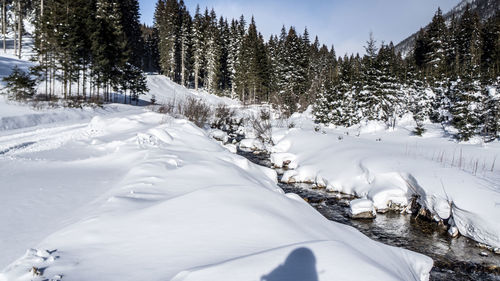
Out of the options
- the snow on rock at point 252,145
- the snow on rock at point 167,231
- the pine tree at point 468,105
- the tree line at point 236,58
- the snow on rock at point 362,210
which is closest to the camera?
the snow on rock at point 167,231

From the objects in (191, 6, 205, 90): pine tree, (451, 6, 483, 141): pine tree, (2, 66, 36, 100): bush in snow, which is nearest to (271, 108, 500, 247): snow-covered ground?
(451, 6, 483, 141): pine tree

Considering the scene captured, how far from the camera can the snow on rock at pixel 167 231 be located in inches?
110

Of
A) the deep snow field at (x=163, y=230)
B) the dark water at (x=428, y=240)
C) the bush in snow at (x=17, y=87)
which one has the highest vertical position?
the bush in snow at (x=17, y=87)

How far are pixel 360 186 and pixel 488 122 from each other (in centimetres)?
1210

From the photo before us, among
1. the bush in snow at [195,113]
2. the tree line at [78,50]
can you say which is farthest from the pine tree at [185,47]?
the bush in snow at [195,113]

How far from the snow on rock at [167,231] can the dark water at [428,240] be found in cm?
204

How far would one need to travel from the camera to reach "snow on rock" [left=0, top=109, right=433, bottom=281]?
2807 mm

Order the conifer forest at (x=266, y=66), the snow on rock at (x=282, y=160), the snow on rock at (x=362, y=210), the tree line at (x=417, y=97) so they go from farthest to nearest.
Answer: the conifer forest at (x=266, y=66) < the tree line at (x=417, y=97) < the snow on rock at (x=282, y=160) < the snow on rock at (x=362, y=210)

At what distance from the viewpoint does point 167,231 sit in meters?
3.61

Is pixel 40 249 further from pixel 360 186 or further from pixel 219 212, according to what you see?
pixel 360 186

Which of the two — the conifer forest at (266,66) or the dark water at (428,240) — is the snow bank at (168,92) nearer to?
the conifer forest at (266,66)

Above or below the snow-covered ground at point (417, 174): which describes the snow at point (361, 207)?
below

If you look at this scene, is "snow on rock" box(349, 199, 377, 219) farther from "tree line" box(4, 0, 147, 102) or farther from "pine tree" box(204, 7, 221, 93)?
"pine tree" box(204, 7, 221, 93)

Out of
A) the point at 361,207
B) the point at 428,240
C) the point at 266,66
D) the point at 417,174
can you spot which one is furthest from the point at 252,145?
the point at 266,66
